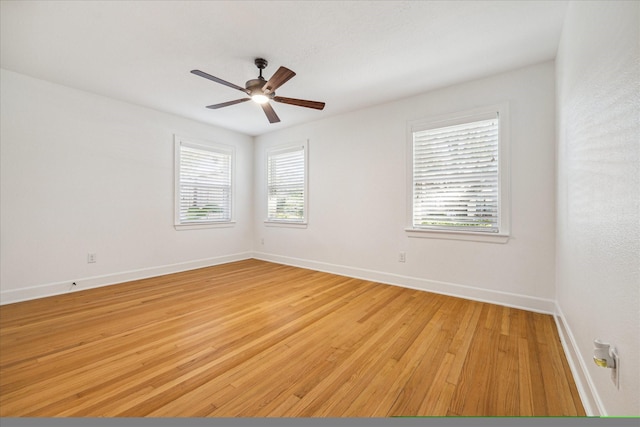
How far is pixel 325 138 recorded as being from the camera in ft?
14.6

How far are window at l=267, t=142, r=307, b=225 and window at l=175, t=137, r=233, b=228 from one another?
79 cm

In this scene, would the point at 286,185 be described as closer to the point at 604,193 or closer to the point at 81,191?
the point at 81,191

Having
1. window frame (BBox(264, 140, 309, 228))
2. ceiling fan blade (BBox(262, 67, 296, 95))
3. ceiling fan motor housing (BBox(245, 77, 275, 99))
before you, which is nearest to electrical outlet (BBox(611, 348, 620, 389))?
ceiling fan blade (BBox(262, 67, 296, 95))

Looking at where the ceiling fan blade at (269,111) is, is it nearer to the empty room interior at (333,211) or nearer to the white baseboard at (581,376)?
the empty room interior at (333,211)

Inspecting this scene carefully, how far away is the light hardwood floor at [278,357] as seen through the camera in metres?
1.44

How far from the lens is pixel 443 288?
129 inches

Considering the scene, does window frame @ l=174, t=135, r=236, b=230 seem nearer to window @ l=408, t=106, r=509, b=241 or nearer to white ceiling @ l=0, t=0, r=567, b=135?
white ceiling @ l=0, t=0, r=567, b=135

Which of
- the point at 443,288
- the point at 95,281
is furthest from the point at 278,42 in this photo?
the point at 95,281

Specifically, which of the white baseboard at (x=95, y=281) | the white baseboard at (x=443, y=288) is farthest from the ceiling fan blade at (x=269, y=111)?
the white baseboard at (x=95, y=281)

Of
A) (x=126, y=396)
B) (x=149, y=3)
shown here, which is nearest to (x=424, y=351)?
(x=126, y=396)

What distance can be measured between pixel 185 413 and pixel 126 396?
1.35 feet

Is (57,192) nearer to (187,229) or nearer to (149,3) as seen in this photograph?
(187,229)

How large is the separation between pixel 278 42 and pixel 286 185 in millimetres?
2847

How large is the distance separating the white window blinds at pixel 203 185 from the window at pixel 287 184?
0.81m
